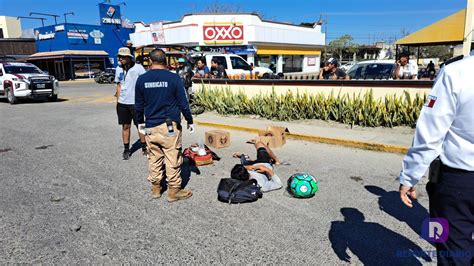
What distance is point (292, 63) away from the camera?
39438mm

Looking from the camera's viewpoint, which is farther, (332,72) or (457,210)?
(332,72)

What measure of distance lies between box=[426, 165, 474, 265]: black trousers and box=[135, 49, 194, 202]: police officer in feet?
9.93

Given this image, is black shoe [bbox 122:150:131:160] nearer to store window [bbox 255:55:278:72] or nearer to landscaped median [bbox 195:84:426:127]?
landscaped median [bbox 195:84:426:127]

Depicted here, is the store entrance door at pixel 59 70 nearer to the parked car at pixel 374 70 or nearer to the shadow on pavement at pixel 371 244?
the parked car at pixel 374 70

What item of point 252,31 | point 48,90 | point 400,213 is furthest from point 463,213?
point 252,31

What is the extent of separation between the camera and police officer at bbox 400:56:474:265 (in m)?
1.79

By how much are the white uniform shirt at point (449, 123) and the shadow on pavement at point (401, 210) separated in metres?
2.03

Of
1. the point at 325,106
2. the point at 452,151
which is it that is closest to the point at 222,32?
the point at 325,106

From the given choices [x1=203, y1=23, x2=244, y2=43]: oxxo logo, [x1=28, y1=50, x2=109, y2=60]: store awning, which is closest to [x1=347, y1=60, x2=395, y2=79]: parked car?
[x1=203, y1=23, x2=244, y2=43]: oxxo logo

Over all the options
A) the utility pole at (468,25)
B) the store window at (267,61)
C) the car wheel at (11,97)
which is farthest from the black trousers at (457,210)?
the store window at (267,61)

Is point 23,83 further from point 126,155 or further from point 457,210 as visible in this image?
point 457,210

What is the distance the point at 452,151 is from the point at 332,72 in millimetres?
8140

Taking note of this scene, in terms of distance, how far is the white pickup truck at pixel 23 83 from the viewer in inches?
632

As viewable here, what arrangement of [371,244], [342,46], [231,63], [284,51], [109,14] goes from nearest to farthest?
[371,244] < [231,63] < [284,51] < [109,14] < [342,46]
